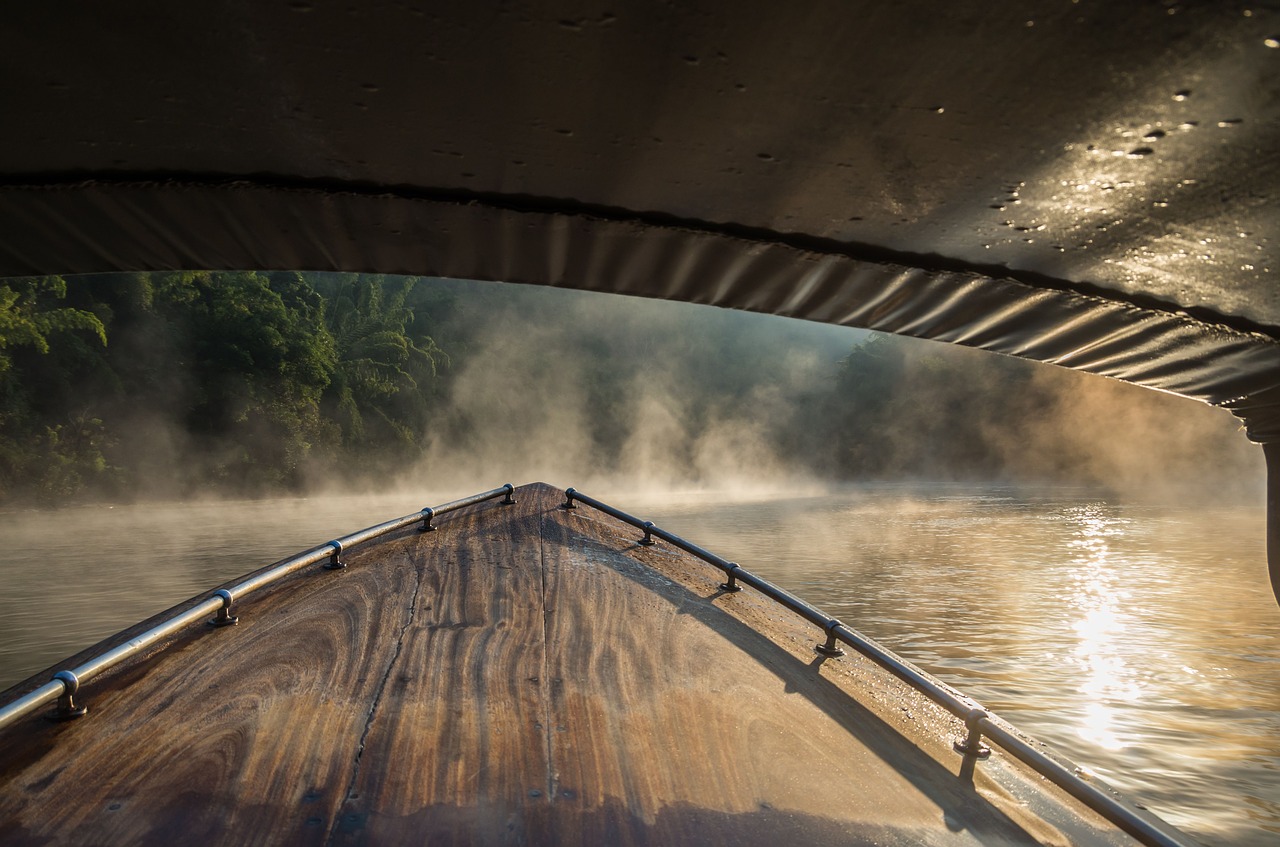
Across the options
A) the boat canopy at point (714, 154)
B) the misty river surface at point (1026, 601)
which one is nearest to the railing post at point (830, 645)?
the boat canopy at point (714, 154)

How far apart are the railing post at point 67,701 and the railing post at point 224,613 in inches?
25.2

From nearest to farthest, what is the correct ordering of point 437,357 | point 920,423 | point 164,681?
point 164,681
point 437,357
point 920,423

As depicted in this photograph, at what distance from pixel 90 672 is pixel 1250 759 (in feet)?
16.6

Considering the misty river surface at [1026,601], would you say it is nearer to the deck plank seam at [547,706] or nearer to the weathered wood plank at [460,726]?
the deck plank seam at [547,706]

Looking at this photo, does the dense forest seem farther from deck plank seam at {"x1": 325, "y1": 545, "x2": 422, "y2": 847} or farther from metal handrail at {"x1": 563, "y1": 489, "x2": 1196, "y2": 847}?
metal handrail at {"x1": 563, "y1": 489, "x2": 1196, "y2": 847}

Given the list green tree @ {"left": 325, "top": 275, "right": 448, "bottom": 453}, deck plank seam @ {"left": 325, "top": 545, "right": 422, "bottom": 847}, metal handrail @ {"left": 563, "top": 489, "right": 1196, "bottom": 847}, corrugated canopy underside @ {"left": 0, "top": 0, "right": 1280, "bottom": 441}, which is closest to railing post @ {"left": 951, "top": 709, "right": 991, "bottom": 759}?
metal handrail @ {"left": 563, "top": 489, "right": 1196, "bottom": 847}

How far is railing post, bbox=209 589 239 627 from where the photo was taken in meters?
2.40

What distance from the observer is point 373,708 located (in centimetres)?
185

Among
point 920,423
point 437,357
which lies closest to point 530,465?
point 437,357

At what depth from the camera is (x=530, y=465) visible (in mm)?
29266

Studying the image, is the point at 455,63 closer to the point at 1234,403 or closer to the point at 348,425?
the point at 1234,403

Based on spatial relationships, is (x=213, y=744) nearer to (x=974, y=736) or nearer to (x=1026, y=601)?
(x=974, y=736)

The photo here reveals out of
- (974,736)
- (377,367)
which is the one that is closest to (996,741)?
(974,736)

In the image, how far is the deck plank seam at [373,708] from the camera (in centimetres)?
138
